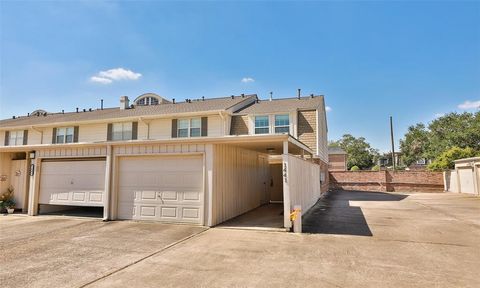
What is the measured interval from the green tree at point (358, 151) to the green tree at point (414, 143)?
731cm

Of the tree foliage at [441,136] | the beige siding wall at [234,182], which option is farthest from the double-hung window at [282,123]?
the tree foliage at [441,136]

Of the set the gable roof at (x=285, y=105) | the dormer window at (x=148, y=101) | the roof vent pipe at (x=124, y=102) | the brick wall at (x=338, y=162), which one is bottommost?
the brick wall at (x=338, y=162)

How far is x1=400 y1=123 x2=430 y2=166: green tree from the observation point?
46.0 m

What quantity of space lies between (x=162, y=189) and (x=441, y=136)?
45.1 m

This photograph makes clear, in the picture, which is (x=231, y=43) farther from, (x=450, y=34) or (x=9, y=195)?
(x=9, y=195)

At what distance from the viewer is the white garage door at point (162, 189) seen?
8.91 m

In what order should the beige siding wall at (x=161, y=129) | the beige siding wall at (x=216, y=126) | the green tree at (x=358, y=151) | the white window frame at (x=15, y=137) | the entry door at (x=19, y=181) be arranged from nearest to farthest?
the entry door at (x=19, y=181) < the beige siding wall at (x=216, y=126) < the beige siding wall at (x=161, y=129) < the white window frame at (x=15, y=137) < the green tree at (x=358, y=151)

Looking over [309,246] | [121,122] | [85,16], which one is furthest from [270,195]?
[85,16]

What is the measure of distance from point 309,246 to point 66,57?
1323 centimetres

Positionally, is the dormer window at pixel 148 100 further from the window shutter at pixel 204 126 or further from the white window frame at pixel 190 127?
the window shutter at pixel 204 126

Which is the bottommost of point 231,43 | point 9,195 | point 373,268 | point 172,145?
point 373,268

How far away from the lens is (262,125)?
16828mm

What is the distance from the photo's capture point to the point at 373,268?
4.99m

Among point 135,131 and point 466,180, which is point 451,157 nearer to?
point 466,180
